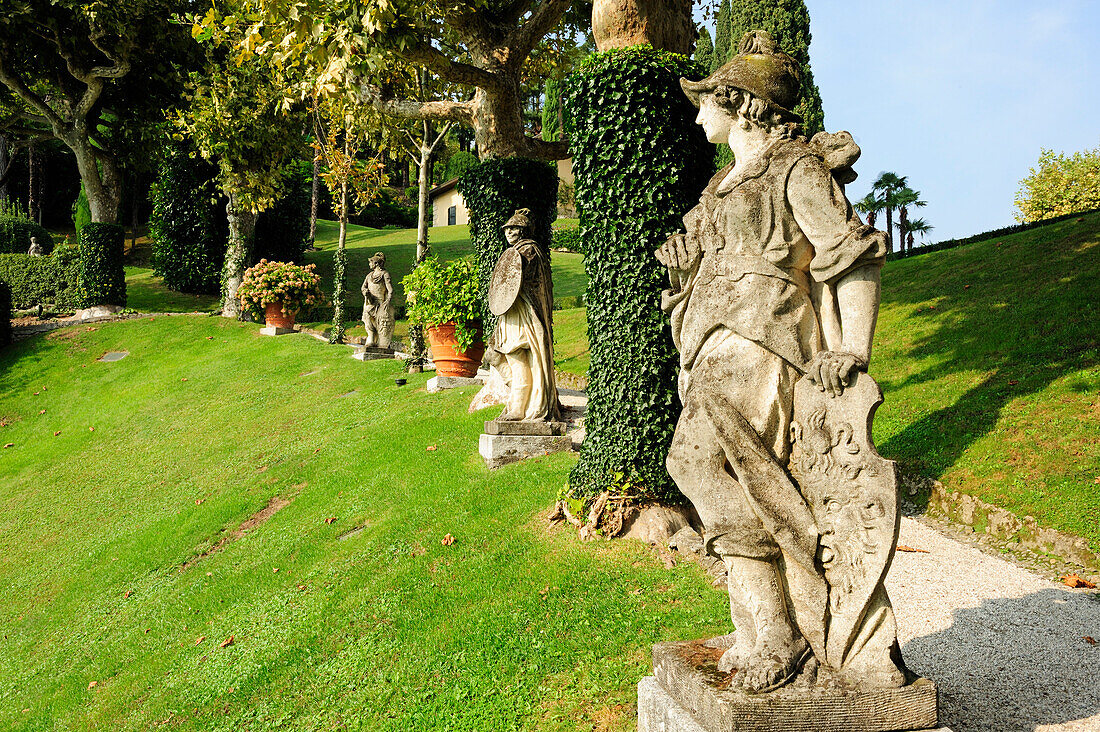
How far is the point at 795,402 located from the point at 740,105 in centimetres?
148

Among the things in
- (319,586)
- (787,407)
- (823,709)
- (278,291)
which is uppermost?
(278,291)

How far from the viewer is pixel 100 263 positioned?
2358cm

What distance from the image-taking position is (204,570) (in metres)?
8.61

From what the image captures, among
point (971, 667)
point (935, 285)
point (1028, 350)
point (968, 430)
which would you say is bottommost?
point (971, 667)

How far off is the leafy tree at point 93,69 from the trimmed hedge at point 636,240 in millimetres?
19466

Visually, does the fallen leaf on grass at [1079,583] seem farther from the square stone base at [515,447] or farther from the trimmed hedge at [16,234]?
the trimmed hedge at [16,234]

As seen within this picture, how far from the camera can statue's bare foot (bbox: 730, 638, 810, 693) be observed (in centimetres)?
305

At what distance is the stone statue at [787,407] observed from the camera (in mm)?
3074

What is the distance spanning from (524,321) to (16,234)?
3215cm

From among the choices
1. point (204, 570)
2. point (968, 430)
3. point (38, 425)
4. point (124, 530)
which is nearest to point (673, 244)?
point (968, 430)

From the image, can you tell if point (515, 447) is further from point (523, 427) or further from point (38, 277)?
point (38, 277)

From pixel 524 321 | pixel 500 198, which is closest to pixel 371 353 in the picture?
pixel 500 198

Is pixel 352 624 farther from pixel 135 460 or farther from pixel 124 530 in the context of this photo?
pixel 135 460

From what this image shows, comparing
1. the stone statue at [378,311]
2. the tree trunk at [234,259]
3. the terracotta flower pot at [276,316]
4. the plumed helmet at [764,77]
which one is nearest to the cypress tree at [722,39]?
the tree trunk at [234,259]
